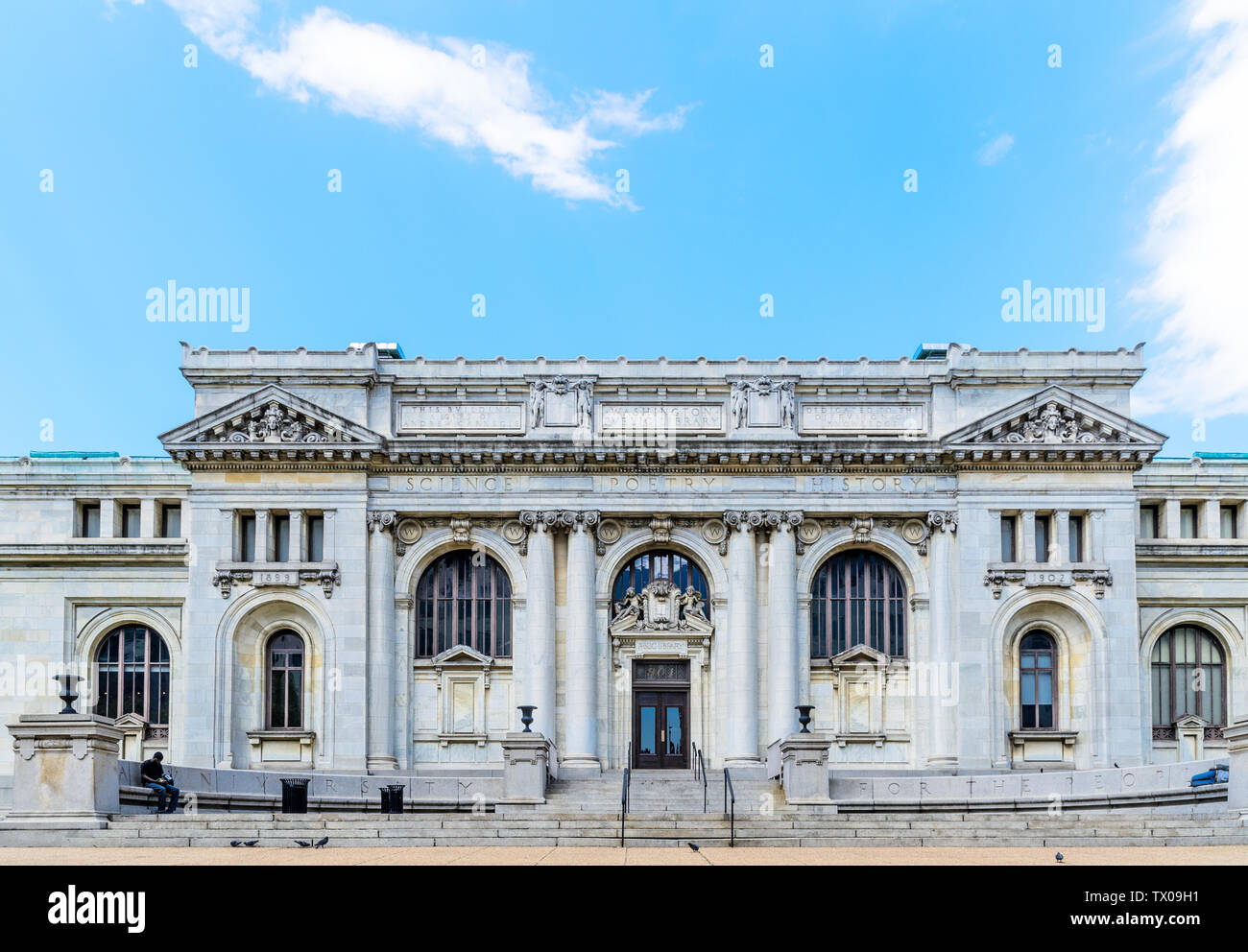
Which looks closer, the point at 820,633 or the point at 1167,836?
the point at 1167,836

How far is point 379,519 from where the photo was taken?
4512 cm

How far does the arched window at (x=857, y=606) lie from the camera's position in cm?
4584

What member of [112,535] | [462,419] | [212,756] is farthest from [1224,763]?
[112,535]

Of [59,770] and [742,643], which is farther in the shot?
[742,643]

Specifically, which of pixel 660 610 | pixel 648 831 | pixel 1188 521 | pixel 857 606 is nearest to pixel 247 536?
pixel 660 610

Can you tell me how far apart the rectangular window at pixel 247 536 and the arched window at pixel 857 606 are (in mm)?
18252

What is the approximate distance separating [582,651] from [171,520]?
53.9 feet

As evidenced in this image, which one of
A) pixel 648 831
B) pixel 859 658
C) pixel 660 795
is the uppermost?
pixel 859 658

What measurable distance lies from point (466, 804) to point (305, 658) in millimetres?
10241

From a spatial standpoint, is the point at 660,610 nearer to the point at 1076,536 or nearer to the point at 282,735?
the point at 282,735

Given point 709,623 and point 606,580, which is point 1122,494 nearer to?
point 709,623

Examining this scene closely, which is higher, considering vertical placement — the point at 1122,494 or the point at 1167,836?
the point at 1122,494

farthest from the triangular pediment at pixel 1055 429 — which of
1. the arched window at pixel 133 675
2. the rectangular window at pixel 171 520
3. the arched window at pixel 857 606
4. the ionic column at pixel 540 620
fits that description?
the arched window at pixel 133 675

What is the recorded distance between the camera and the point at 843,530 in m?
45.7
